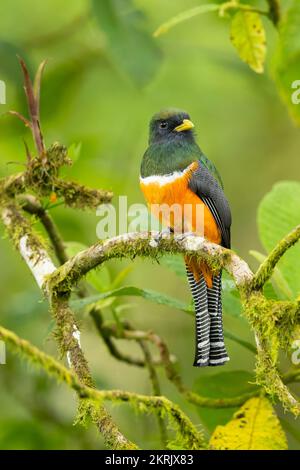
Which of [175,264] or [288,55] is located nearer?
[175,264]

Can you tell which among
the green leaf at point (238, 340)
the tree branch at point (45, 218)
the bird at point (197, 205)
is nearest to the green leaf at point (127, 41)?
the bird at point (197, 205)

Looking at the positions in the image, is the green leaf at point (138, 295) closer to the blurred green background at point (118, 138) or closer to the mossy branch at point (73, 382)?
the blurred green background at point (118, 138)

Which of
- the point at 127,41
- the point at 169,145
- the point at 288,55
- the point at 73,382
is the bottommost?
the point at 73,382

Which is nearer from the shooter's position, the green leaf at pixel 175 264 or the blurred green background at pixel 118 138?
the green leaf at pixel 175 264

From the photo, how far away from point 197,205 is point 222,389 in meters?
0.66

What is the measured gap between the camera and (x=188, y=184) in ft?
10.5

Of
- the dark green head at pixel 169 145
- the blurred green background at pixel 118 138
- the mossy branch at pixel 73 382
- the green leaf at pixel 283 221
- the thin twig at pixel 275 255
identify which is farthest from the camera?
the blurred green background at pixel 118 138

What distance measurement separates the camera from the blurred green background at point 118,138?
421cm

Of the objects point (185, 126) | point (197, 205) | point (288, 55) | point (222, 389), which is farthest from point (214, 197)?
point (222, 389)

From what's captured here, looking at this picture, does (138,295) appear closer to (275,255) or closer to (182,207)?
(182,207)

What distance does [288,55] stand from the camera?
3.19 m

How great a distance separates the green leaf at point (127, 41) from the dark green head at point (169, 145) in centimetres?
41

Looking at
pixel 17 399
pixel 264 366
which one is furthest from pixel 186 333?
pixel 264 366
